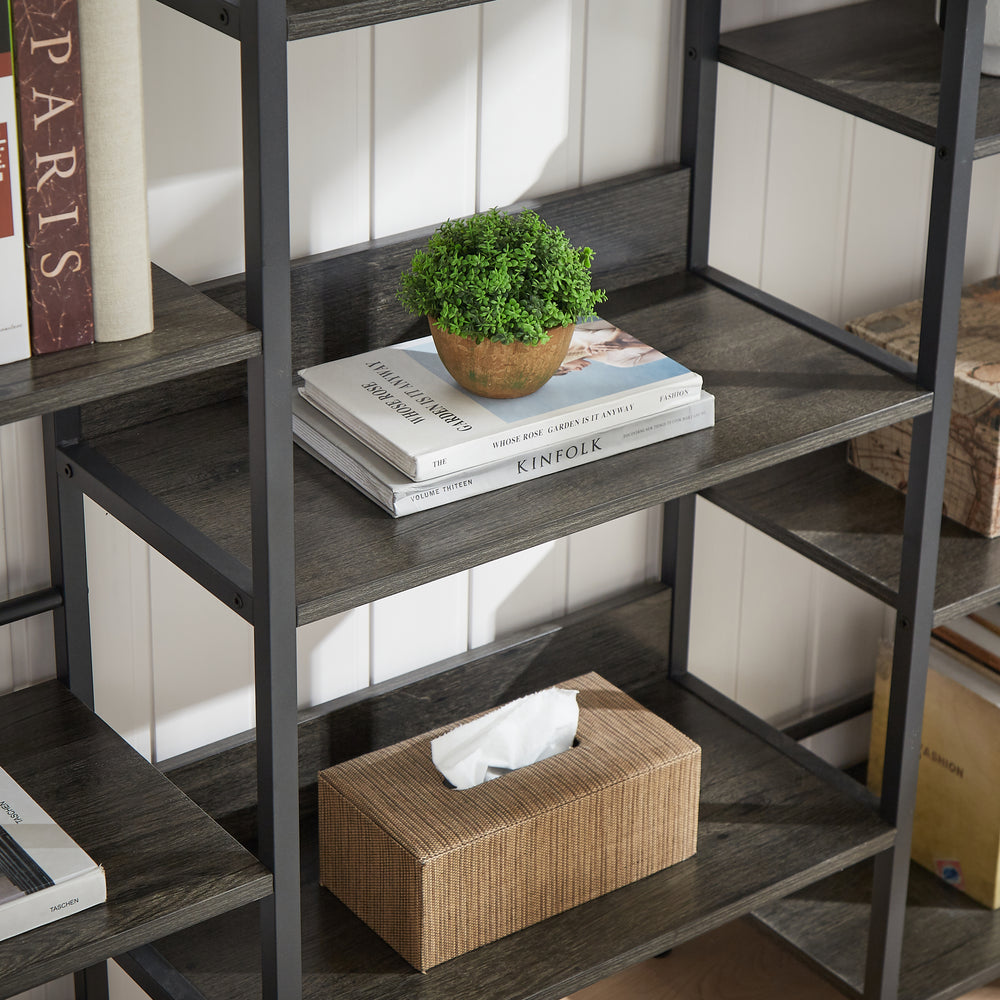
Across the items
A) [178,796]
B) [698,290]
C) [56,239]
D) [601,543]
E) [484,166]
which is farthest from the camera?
[601,543]

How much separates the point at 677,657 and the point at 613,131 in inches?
25.3

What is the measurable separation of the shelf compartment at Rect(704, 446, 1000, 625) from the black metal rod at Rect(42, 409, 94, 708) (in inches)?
26.9

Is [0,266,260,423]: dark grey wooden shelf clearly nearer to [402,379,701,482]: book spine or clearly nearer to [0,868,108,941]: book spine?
[402,379,701,482]: book spine

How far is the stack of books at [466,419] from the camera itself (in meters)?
1.33

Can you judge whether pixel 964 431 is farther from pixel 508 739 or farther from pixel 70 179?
pixel 70 179

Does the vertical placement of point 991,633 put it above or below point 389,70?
below

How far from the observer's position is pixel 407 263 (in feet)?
5.05

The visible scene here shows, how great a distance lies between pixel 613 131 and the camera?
168 centimetres

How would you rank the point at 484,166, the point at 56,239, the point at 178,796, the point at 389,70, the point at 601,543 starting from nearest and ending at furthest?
the point at 56,239 → the point at 178,796 → the point at 389,70 → the point at 484,166 → the point at 601,543

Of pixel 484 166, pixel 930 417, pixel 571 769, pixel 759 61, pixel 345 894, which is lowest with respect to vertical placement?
pixel 345 894

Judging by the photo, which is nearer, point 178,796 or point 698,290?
point 178,796

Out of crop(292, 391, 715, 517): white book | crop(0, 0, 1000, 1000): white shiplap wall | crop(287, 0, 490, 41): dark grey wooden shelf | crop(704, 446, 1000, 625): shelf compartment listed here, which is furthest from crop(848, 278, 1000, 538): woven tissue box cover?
crop(287, 0, 490, 41): dark grey wooden shelf

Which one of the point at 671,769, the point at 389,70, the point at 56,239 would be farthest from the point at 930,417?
the point at 56,239

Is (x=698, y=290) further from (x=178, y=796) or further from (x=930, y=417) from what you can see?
(x=178, y=796)
